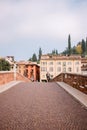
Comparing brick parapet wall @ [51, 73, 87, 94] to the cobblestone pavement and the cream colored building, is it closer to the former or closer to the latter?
the cobblestone pavement

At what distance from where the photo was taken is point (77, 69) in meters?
127

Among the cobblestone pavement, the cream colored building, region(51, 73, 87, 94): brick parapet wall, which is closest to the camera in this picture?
the cobblestone pavement

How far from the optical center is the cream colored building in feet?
411

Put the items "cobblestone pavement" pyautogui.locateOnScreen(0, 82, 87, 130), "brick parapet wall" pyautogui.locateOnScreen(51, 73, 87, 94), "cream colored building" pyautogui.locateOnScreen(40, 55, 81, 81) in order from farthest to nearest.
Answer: "cream colored building" pyautogui.locateOnScreen(40, 55, 81, 81), "brick parapet wall" pyautogui.locateOnScreen(51, 73, 87, 94), "cobblestone pavement" pyautogui.locateOnScreen(0, 82, 87, 130)

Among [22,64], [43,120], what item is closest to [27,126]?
[43,120]

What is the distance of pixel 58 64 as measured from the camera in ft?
420

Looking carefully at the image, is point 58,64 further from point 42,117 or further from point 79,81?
point 42,117

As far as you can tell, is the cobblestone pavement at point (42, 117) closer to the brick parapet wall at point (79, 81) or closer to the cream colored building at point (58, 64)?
the brick parapet wall at point (79, 81)

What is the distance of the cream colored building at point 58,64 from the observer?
125 m

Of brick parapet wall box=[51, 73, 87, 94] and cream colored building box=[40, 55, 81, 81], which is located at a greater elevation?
brick parapet wall box=[51, 73, 87, 94]

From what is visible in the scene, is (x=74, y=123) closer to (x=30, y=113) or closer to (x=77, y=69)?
(x=30, y=113)

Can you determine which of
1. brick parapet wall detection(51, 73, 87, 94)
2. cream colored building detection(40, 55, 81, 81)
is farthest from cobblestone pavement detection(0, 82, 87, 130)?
cream colored building detection(40, 55, 81, 81)

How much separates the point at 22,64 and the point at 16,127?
13394 centimetres

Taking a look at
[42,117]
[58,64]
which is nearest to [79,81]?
[42,117]
